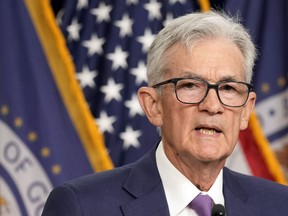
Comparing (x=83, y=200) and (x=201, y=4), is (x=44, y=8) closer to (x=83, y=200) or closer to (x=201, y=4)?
(x=201, y=4)

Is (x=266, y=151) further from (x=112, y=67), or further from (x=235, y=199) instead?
(x=235, y=199)

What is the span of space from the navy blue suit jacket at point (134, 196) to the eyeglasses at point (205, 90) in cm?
22

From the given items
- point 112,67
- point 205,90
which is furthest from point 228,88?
point 112,67

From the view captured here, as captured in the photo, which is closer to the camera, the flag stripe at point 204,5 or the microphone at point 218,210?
the microphone at point 218,210

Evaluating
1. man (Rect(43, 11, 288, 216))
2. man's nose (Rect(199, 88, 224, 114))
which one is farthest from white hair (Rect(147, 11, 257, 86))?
man's nose (Rect(199, 88, 224, 114))

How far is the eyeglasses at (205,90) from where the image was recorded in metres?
1.86

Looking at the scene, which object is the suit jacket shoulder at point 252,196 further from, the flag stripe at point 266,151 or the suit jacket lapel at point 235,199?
the flag stripe at point 266,151

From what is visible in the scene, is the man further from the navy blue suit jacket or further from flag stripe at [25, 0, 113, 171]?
flag stripe at [25, 0, 113, 171]

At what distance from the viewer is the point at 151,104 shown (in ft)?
6.63

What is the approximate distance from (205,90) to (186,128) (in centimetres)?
10

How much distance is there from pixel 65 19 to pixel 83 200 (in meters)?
1.66

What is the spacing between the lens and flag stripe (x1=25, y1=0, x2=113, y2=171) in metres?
3.35

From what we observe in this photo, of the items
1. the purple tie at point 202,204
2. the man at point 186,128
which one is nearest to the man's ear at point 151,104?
the man at point 186,128

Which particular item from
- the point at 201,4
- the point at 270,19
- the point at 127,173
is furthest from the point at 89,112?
the point at 127,173
